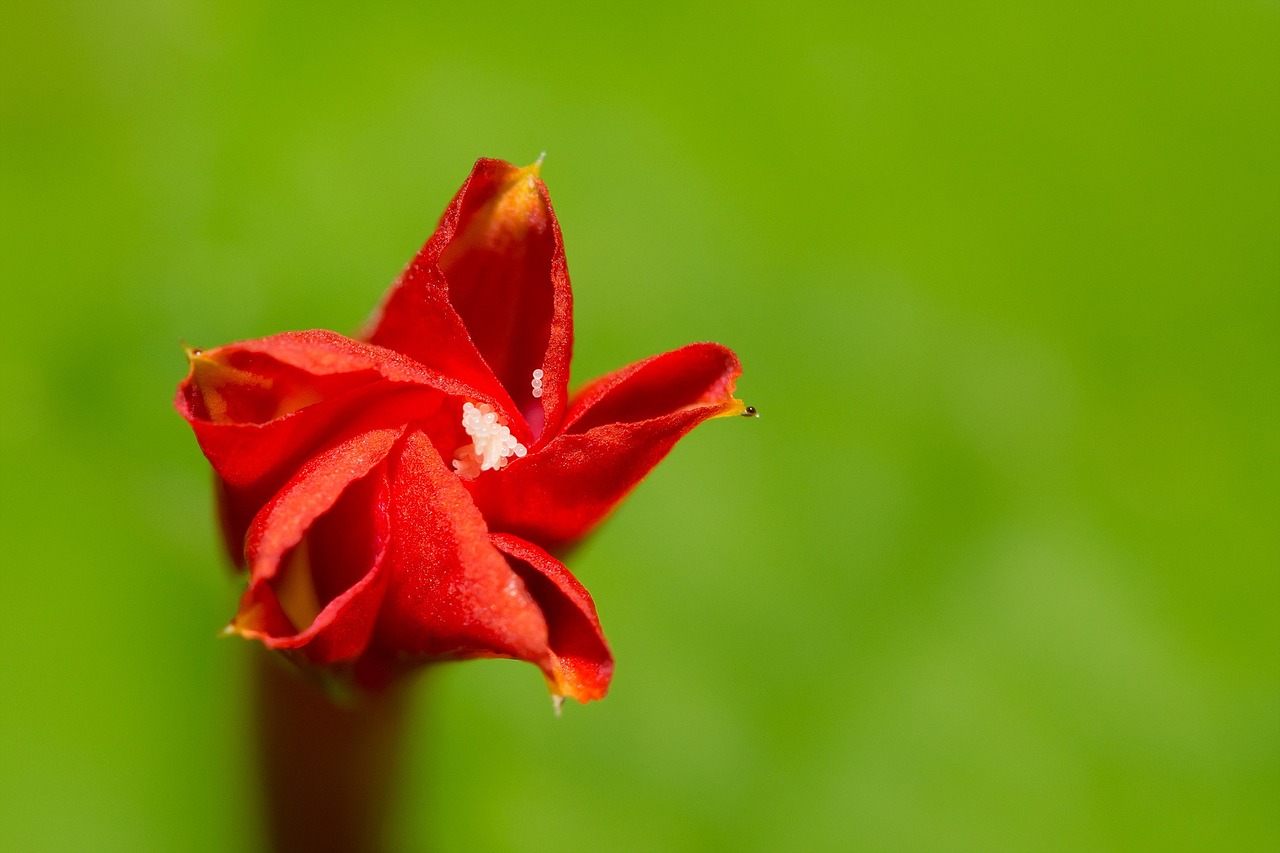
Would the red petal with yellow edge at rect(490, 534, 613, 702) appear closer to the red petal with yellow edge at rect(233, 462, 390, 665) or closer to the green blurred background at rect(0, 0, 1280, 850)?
the red petal with yellow edge at rect(233, 462, 390, 665)

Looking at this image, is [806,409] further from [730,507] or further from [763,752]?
[763,752]

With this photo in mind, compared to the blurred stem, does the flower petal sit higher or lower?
higher

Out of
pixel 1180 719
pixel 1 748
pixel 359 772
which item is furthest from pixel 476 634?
pixel 1180 719

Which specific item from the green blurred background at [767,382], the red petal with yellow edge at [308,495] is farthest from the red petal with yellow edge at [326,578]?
the green blurred background at [767,382]

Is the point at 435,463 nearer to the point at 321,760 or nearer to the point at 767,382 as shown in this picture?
the point at 321,760

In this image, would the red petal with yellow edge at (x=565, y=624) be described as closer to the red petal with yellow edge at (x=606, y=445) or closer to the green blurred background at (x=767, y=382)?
the red petal with yellow edge at (x=606, y=445)

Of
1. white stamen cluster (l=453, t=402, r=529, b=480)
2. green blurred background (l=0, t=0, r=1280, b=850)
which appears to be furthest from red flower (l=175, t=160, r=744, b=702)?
green blurred background (l=0, t=0, r=1280, b=850)

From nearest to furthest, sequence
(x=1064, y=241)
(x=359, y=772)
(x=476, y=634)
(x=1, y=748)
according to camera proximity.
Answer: (x=476, y=634) < (x=359, y=772) < (x=1, y=748) < (x=1064, y=241)
